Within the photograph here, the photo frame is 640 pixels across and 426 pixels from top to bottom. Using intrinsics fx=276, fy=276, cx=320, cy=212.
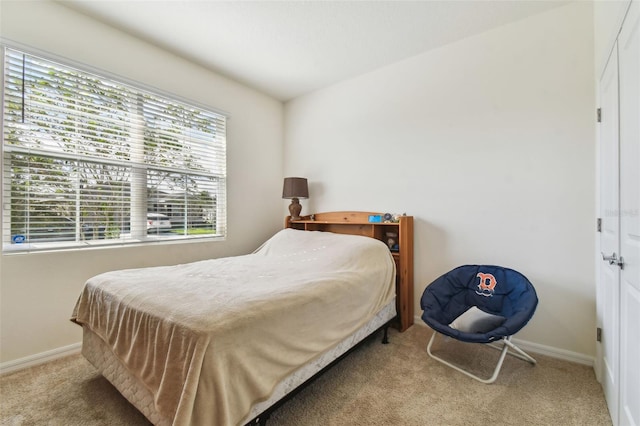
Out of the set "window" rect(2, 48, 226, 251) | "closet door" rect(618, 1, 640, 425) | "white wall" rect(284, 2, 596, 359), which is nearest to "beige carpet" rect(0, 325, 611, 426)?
"closet door" rect(618, 1, 640, 425)

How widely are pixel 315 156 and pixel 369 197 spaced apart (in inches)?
38.4

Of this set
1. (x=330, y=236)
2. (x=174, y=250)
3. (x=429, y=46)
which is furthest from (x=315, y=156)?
(x=174, y=250)

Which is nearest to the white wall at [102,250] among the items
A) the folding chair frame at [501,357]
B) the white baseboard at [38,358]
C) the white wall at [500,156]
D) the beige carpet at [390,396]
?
the white baseboard at [38,358]

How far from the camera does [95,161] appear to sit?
2287 mm

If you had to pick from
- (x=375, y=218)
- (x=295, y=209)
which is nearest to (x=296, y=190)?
(x=295, y=209)

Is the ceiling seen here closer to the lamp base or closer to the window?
the window

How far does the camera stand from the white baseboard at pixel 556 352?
1.98 metres

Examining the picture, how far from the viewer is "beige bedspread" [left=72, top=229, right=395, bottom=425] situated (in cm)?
105

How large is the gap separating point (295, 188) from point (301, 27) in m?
1.63

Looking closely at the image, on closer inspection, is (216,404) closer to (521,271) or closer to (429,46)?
(521,271)

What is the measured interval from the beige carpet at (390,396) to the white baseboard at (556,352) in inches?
2.4

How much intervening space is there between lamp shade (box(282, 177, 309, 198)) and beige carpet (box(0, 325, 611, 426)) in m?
1.90

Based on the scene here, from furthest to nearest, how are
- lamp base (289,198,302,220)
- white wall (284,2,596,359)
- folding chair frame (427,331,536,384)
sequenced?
lamp base (289,198,302,220) → white wall (284,2,596,359) → folding chair frame (427,331,536,384)

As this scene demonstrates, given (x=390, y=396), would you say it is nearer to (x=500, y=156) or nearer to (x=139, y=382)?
(x=139, y=382)
